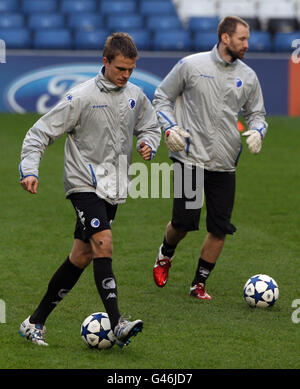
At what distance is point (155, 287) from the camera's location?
311 inches

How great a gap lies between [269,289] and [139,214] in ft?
12.9

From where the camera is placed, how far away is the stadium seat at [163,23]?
69.4 ft

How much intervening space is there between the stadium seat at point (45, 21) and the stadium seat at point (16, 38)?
38.3 inches

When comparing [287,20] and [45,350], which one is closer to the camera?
[45,350]

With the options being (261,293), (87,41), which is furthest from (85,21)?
(261,293)

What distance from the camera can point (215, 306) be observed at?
7.32 m

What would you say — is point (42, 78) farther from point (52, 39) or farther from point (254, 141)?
point (254, 141)

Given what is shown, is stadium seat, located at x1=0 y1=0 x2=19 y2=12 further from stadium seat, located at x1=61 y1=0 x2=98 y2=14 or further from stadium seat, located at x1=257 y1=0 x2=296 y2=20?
stadium seat, located at x1=257 y1=0 x2=296 y2=20

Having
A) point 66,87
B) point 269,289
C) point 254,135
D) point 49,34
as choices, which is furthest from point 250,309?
point 49,34

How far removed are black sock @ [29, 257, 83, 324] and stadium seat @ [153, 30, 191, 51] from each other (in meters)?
14.0

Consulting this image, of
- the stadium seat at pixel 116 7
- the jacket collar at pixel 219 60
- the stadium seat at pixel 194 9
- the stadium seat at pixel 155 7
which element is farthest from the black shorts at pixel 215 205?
the stadium seat at pixel 194 9

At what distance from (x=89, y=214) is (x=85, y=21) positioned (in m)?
15.2

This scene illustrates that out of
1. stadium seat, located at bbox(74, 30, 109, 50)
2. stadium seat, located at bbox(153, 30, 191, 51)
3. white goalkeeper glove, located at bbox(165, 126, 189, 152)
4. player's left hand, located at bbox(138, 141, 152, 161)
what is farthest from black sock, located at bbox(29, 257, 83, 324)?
stadium seat, located at bbox(153, 30, 191, 51)
